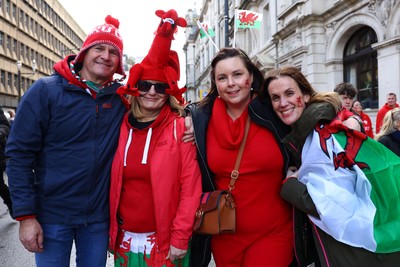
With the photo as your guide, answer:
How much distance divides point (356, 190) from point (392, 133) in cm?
218

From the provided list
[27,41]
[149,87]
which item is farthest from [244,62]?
[27,41]

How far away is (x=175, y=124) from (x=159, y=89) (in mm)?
307

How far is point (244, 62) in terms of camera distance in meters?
2.61

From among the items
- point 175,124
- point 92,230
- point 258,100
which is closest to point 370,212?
point 258,100

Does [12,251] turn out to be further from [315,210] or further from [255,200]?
[315,210]

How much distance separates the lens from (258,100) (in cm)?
263

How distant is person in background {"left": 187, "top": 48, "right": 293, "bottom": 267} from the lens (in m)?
2.47

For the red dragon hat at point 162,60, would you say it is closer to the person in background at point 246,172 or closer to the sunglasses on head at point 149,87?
the sunglasses on head at point 149,87

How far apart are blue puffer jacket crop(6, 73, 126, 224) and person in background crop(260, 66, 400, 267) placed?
1382 mm

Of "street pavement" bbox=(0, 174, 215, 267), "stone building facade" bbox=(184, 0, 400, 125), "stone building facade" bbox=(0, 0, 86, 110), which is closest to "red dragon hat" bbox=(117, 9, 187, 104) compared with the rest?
"street pavement" bbox=(0, 174, 215, 267)

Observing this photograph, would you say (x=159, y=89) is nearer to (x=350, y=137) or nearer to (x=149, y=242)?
(x=149, y=242)

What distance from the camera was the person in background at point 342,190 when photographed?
1984 millimetres

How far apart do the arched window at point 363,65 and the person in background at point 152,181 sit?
11046 millimetres

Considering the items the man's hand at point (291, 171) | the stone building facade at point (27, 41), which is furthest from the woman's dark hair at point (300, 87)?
the stone building facade at point (27, 41)
